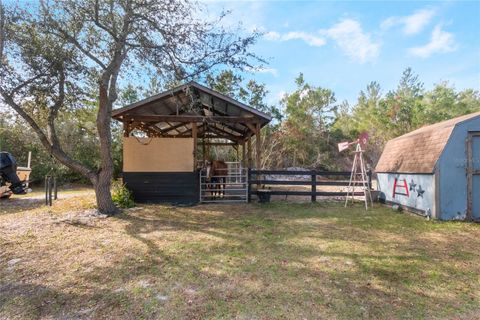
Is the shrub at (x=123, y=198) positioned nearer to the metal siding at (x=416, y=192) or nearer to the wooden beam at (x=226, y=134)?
the wooden beam at (x=226, y=134)

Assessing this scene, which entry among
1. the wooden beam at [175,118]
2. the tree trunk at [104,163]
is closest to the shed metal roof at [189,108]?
the wooden beam at [175,118]

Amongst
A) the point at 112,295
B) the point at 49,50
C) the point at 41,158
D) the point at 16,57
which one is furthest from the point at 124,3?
the point at 41,158

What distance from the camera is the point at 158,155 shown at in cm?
873

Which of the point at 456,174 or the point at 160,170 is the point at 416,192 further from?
the point at 160,170

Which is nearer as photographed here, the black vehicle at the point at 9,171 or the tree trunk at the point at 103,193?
the tree trunk at the point at 103,193

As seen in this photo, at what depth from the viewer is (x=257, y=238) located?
4910 millimetres

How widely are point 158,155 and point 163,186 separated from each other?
99 centimetres

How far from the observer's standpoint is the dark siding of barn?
865 cm

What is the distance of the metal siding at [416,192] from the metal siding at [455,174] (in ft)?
0.69

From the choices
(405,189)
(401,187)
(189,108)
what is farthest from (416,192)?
(189,108)

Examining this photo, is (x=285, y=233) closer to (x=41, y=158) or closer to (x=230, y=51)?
(x=230, y=51)

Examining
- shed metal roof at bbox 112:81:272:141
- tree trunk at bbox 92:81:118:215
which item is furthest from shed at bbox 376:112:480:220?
tree trunk at bbox 92:81:118:215

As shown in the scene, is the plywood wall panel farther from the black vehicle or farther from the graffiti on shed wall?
the graffiti on shed wall

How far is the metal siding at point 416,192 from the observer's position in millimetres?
6355
